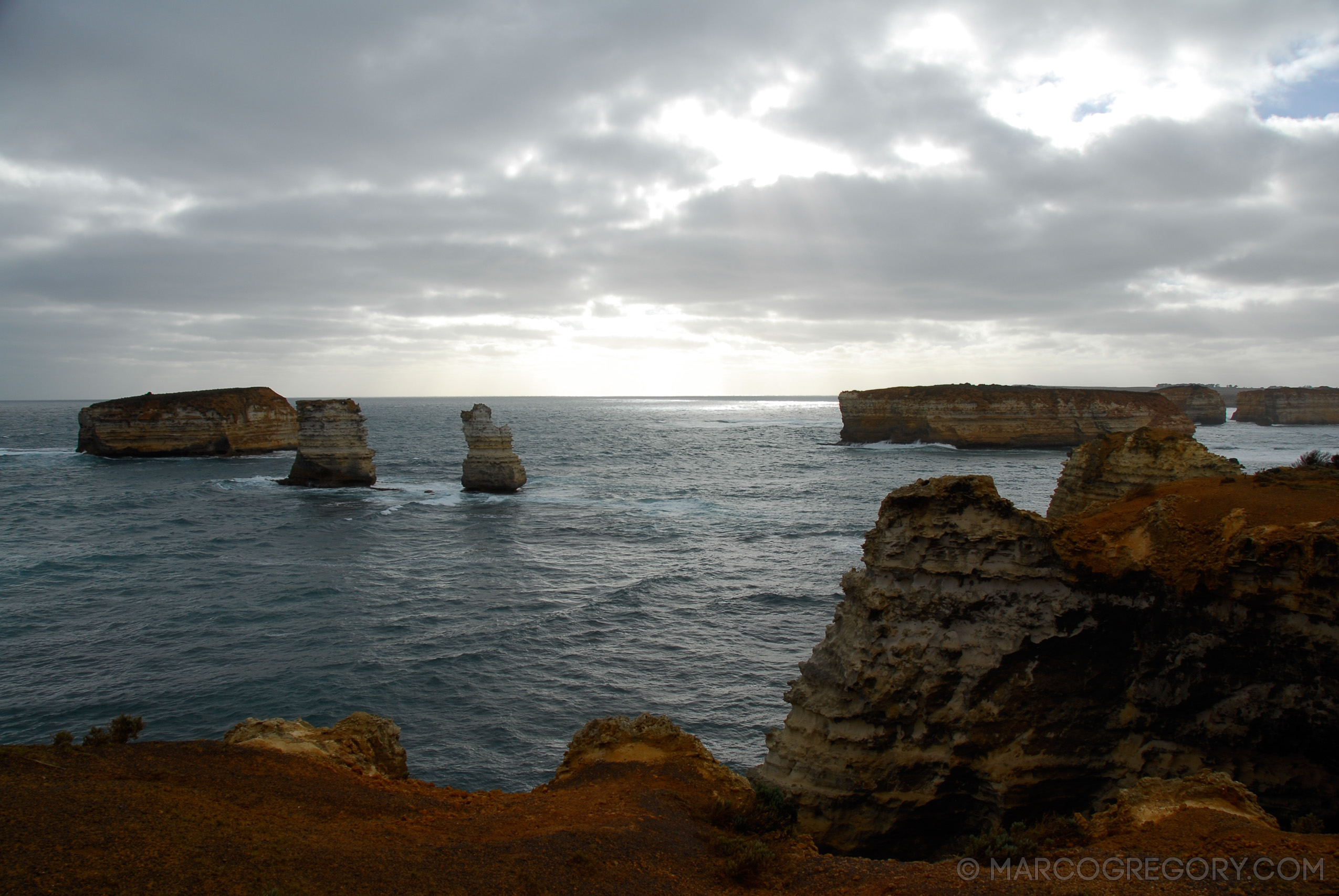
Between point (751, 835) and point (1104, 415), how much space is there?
3110 inches

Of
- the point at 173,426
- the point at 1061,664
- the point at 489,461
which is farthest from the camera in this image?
the point at 173,426

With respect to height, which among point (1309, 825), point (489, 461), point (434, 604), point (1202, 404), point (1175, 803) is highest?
point (1202, 404)

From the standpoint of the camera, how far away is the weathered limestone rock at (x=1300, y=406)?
108 meters

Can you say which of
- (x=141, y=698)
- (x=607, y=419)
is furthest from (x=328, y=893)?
(x=607, y=419)

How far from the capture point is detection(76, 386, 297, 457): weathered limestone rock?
68.5m

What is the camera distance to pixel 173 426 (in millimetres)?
68188

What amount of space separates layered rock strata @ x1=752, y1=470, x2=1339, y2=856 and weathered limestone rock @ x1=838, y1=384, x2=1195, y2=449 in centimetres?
6927

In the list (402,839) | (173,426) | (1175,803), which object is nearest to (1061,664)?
(1175,803)

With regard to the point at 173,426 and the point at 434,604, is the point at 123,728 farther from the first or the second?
the point at 173,426

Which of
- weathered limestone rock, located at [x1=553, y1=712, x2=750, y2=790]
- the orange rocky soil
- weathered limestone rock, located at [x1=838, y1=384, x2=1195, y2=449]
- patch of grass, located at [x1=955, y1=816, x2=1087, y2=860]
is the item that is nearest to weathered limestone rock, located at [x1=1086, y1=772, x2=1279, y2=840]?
the orange rocky soil

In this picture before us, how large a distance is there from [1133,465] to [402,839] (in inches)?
617

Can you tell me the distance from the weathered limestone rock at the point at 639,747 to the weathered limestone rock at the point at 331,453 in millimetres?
43311

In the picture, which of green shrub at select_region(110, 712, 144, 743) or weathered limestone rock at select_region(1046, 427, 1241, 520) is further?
weathered limestone rock at select_region(1046, 427, 1241, 520)

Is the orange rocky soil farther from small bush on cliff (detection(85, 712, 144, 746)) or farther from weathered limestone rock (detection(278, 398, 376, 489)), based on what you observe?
weathered limestone rock (detection(278, 398, 376, 489))
